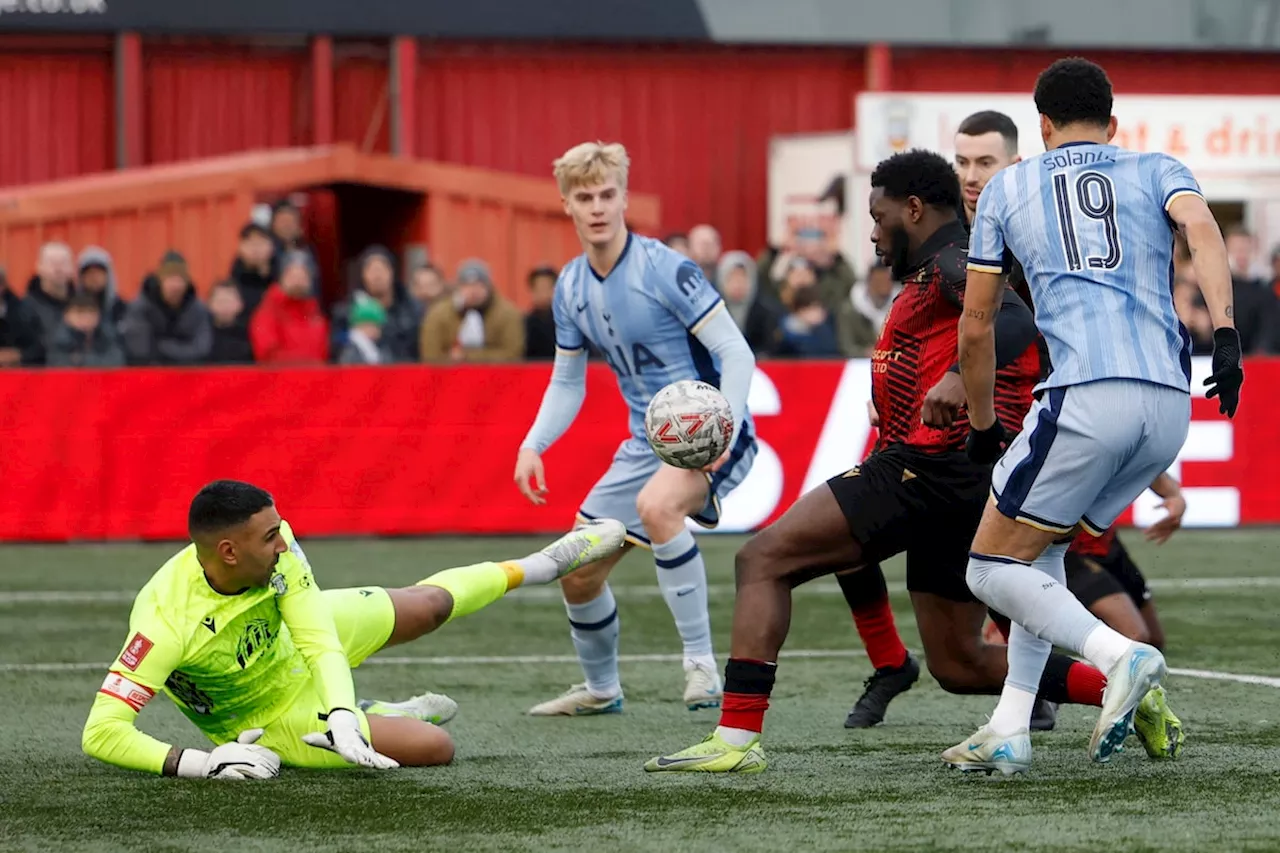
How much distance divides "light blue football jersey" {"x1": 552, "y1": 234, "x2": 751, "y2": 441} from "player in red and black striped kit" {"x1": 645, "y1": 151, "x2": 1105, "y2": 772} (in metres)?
1.35

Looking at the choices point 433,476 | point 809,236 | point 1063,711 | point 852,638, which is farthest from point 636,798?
point 809,236

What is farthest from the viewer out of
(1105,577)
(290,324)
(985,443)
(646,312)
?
(290,324)

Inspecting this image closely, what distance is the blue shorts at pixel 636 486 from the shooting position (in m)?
8.15

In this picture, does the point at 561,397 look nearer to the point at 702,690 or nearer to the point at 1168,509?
the point at 702,690

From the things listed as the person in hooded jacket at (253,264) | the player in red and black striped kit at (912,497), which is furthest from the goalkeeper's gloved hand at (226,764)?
the person in hooded jacket at (253,264)

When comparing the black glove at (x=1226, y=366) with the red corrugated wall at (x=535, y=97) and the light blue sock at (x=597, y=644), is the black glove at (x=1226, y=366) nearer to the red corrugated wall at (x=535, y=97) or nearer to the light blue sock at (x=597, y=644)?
the light blue sock at (x=597, y=644)

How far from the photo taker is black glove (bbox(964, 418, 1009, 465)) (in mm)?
5969

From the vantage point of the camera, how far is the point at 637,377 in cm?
817

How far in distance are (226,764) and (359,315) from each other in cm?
984

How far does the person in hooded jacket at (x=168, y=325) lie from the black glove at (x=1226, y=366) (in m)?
10.4

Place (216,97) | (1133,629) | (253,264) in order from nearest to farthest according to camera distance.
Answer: (1133,629)
(253,264)
(216,97)

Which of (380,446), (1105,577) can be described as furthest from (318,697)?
(380,446)

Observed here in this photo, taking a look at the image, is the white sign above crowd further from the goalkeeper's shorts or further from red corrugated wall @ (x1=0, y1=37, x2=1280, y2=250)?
the goalkeeper's shorts

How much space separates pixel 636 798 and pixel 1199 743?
6.34 ft
